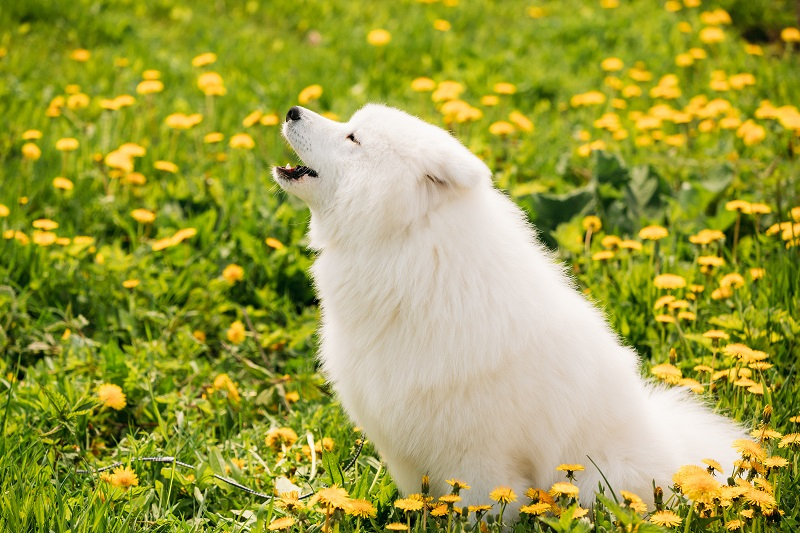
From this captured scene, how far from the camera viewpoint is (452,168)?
2209mm

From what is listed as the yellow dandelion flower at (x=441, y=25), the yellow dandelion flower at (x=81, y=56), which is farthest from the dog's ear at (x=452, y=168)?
the yellow dandelion flower at (x=441, y=25)

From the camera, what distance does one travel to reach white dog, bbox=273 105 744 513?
2.28 m

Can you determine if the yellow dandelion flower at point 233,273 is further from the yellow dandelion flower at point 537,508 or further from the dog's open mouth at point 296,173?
the yellow dandelion flower at point 537,508

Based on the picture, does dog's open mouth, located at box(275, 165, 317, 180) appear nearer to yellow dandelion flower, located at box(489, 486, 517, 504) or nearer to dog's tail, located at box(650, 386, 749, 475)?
yellow dandelion flower, located at box(489, 486, 517, 504)

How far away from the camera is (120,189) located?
4418 mm

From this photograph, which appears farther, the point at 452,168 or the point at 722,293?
the point at 722,293

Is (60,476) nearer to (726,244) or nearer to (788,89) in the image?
(726,244)

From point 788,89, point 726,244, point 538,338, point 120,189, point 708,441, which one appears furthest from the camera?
point 788,89

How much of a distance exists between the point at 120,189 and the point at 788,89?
15.5 feet

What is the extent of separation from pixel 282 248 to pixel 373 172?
61.1 inches

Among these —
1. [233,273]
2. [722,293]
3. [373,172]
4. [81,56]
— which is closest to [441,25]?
[81,56]

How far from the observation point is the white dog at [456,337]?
2.28 metres

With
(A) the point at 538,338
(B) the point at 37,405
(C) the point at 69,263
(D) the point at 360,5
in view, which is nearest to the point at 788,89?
(D) the point at 360,5

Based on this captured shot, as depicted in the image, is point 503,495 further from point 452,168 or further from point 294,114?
point 294,114
